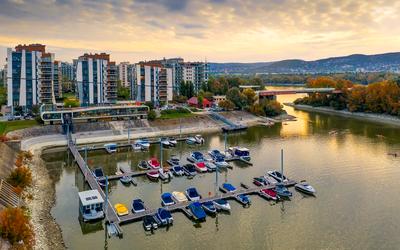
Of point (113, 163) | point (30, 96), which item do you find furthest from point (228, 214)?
point (30, 96)

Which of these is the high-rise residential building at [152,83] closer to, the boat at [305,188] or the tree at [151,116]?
the tree at [151,116]

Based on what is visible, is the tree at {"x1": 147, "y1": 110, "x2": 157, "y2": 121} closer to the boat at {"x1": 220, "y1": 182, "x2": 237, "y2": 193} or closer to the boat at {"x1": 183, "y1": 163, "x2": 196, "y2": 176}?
the boat at {"x1": 183, "y1": 163, "x2": 196, "y2": 176}

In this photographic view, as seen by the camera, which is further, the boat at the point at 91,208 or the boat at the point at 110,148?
the boat at the point at 110,148

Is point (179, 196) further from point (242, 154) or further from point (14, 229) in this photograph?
point (242, 154)

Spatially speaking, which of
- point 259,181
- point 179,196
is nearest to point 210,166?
point 259,181

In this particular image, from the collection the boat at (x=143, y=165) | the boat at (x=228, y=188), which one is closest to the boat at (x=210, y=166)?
the boat at (x=228, y=188)

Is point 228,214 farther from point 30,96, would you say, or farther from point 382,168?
point 30,96
